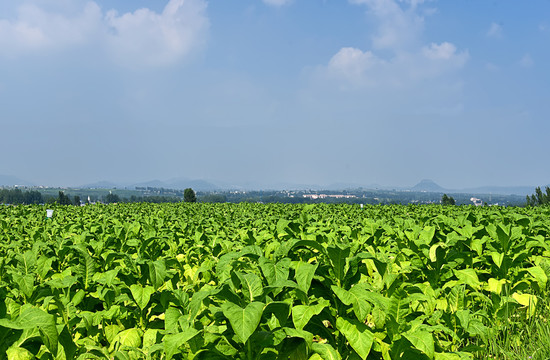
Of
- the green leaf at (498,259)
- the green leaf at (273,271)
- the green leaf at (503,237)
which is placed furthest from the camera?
the green leaf at (503,237)

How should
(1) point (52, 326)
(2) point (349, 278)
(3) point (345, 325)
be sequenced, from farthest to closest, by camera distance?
(2) point (349, 278) < (3) point (345, 325) < (1) point (52, 326)

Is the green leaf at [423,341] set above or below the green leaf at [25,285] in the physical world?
below

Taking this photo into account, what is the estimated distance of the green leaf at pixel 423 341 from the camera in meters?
2.39

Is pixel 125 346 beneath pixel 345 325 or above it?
beneath

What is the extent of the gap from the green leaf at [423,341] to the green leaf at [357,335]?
0.27 metres

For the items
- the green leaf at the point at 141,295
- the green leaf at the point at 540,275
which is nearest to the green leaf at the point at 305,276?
the green leaf at the point at 141,295

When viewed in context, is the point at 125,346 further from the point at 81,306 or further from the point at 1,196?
the point at 1,196

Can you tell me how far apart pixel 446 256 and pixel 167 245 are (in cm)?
436

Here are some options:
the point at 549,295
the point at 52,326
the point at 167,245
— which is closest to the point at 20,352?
the point at 52,326

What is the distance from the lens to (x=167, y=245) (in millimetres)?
5922

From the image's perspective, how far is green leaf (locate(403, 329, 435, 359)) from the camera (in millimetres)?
2388

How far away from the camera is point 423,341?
2432 mm

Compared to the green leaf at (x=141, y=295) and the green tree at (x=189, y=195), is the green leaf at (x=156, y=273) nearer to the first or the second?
the green leaf at (x=141, y=295)

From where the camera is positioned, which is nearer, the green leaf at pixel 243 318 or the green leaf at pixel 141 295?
the green leaf at pixel 243 318
